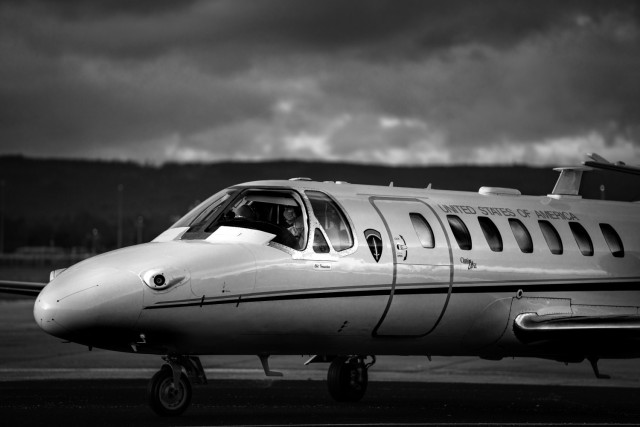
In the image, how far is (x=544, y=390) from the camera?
68.8 ft

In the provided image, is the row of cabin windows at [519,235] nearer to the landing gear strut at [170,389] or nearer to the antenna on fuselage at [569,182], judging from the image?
the antenna on fuselage at [569,182]

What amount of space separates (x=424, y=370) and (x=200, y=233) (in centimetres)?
1158

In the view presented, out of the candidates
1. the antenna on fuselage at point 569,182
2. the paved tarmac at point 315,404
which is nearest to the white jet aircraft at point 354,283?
the antenna on fuselage at point 569,182

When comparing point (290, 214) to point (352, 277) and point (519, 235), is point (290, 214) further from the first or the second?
point (519, 235)

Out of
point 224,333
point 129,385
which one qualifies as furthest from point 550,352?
point 129,385

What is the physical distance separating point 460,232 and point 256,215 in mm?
3302

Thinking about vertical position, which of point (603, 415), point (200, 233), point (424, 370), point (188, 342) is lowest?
point (424, 370)

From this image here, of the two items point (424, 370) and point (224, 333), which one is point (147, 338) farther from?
point (424, 370)

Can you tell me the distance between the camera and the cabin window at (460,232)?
55.8ft

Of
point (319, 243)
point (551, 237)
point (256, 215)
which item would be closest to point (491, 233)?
point (551, 237)

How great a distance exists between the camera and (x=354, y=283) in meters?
15.4

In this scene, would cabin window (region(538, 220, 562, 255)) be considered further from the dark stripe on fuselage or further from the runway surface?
the runway surface

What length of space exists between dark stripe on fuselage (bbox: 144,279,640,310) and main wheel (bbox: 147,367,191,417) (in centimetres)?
107

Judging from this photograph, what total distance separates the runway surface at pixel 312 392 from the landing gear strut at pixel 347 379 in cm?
27
